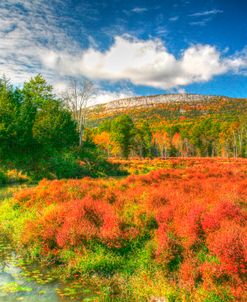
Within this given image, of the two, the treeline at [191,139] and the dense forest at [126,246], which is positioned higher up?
the treeline at [191,139]

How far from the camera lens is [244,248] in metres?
6.30

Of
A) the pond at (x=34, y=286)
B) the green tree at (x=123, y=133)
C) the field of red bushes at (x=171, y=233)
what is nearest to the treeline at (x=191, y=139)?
the green tree at (x=123, y=133)

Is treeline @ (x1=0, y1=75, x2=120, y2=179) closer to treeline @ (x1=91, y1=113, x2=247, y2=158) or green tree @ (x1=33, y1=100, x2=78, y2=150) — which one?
green tree @ (x1=33, y1=100, x2=78, y2=150)

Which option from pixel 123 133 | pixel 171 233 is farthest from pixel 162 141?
pixel 171 233

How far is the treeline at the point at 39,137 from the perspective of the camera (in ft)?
103

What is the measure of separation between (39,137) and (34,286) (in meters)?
29.3

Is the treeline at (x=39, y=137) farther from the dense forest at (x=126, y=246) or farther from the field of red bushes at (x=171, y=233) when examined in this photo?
the field of red bushes at (x=171, y=233)

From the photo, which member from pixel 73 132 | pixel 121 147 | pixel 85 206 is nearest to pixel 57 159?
pixel 73 132

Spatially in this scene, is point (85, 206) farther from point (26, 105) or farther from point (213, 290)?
point (26, 105)

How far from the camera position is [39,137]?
35312 mm

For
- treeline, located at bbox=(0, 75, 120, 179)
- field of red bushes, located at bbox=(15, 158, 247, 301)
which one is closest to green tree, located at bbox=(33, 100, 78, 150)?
treeline, located at bbox=(0, 75, 120, 179)

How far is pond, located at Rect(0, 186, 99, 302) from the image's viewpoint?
705 centimetres

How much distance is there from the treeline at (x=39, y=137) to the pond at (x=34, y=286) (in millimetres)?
21941

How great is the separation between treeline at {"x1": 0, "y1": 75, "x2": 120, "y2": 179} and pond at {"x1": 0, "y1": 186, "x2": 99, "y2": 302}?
2194 centimetres
